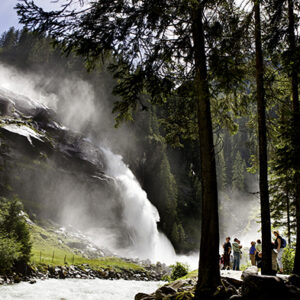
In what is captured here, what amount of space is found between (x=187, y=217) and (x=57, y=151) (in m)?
29.5

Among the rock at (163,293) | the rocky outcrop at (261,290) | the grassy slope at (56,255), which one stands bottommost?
the grassy slope at (56,255)

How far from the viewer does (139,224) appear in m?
38.5

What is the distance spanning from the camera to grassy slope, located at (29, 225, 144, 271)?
913 inches

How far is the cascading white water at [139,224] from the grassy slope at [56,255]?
24.8 feet

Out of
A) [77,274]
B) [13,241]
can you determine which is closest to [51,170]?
[77,274]

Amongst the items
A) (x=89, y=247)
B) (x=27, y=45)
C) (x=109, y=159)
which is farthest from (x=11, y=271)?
(x=27, y=45)

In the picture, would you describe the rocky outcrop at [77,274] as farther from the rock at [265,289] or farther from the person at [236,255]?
the rock at [265,289]

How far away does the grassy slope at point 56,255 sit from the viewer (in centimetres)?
2318

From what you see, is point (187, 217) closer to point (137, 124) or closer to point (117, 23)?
point (137, 124)

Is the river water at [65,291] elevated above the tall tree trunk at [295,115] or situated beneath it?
situated beneath

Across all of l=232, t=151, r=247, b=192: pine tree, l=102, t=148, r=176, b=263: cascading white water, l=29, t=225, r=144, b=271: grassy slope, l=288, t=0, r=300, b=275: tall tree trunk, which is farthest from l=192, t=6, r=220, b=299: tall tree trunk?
l=232, t=151, r=247, b=192: pine tree

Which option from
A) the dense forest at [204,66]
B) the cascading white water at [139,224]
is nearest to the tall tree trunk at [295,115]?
the dense forest at [204,66]

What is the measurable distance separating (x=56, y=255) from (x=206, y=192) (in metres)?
22.9

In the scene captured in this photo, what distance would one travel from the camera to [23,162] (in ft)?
119
